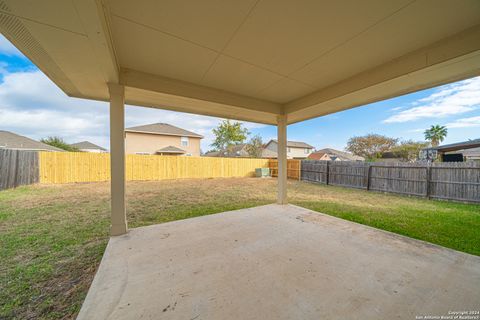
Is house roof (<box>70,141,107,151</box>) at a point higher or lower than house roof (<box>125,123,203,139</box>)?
lower

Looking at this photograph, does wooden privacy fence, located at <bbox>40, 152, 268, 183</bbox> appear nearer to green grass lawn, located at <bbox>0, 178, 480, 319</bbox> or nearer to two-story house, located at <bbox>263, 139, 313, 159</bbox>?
green grass lawn, located at <bbox>0, 178, 480, 319</bbox>

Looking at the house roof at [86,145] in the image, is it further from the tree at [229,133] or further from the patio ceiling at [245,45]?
the patio ceiling at [245,45]

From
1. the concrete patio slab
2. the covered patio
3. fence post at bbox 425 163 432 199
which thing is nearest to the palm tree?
fence post at bbox 425 163 432 199

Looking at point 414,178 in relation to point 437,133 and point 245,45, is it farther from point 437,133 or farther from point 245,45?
point 437,133

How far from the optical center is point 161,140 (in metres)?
15.2

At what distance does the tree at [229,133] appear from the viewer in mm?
18438

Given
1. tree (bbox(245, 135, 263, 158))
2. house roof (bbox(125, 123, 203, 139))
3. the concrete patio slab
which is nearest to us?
the concrete patio slab

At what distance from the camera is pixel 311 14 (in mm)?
1537

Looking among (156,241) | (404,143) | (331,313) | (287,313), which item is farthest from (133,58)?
(404,143)

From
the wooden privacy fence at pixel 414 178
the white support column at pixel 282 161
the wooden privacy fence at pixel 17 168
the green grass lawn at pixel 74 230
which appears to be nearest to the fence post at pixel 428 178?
the wooden privacy fence at pixel 414 178

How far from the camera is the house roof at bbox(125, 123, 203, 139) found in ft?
47.2

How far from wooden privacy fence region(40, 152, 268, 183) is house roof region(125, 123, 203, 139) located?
545 cm

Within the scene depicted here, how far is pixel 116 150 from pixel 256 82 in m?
2.49

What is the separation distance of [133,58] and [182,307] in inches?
111
